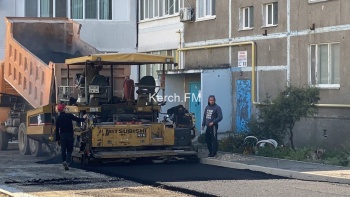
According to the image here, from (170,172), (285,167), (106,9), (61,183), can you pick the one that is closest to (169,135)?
(170,172)

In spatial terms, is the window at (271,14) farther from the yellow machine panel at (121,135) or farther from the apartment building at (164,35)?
the yellow machine panel at (121,135)

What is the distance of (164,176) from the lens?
18859mm

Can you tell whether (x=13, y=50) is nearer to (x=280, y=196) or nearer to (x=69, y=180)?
(x=69, y=180)

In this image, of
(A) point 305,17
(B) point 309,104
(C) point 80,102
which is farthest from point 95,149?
(A) point 305,17

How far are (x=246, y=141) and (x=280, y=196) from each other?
9664 millimetres

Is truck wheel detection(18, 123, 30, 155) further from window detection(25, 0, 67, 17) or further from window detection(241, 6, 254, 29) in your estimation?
window detection(25, 0, 67, 17)

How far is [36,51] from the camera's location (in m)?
26.5

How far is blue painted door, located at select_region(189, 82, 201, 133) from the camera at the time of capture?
107ft

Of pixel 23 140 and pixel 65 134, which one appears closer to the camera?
pixel 65 134

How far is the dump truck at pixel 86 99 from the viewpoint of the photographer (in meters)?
21.6

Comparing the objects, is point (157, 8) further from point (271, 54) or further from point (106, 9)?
point (271, 54)

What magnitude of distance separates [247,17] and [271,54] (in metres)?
2.36

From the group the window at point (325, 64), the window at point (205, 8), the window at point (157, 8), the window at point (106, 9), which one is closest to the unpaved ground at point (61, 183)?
the window at point (325, 64)

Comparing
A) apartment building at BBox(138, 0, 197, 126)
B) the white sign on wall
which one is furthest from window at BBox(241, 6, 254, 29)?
apartment building at BBox(138, 0, 197, 126)
